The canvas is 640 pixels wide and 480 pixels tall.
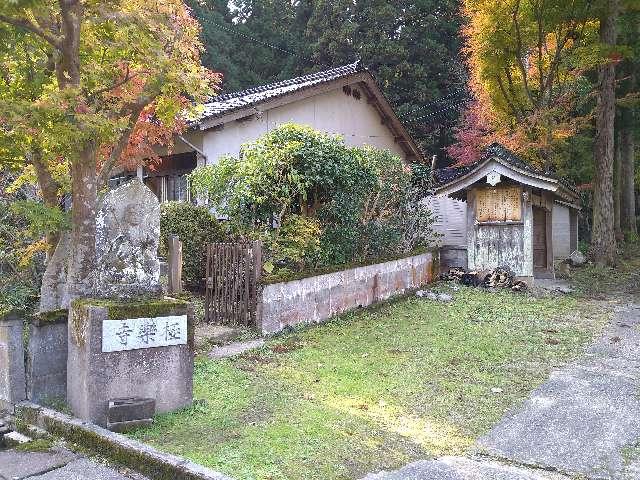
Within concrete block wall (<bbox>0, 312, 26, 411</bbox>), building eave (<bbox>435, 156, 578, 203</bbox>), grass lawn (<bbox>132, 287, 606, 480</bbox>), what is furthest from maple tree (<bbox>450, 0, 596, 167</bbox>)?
concrete block wall (<bbox>0, 312, 26, 411</bbox>)

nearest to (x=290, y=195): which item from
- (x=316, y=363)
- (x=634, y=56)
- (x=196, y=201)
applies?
(x=316, y=363)

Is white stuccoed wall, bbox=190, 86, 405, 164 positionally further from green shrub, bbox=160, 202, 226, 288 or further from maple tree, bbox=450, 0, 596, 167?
maple tree, bbox=450, 0, 596, 167

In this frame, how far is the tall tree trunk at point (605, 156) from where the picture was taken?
16.1 metres

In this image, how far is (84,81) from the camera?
748 cm

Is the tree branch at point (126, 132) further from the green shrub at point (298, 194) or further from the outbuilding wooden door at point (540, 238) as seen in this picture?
the outbuilding wooden door at point (540, 238)

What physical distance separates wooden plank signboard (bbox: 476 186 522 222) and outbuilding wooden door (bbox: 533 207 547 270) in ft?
9.10

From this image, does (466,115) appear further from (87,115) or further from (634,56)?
(87,115)

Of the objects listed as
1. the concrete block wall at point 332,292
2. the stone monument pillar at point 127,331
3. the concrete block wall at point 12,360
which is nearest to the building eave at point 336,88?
the concrete block wall at point 332,292

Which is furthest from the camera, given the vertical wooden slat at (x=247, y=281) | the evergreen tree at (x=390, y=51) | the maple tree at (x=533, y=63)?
the evergreen tree at (x=390, y=51)

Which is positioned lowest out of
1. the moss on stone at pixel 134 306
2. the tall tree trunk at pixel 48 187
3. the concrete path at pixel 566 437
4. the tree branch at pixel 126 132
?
the concrete path at pixel 566 437

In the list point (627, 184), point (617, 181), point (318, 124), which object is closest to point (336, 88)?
point (318, 124)

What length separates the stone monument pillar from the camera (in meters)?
5.00

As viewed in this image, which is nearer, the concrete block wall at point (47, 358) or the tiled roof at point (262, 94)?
the concrete block wall at point (47, 358)

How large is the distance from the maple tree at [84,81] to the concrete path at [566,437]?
426 centimetres
